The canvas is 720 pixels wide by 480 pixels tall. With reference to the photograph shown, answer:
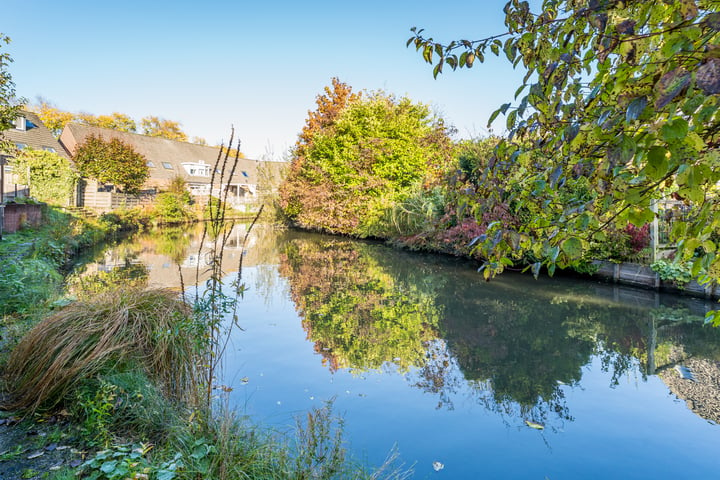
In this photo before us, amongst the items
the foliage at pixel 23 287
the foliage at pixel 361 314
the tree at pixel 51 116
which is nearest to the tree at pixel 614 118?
the foliage at pixel 361 314

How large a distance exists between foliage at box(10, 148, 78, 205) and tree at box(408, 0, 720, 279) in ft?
65.1

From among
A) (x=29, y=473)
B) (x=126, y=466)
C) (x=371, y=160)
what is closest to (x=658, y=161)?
(x=126, y=466)

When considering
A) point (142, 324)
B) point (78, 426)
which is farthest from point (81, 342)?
point (78, 426)

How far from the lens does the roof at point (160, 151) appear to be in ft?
107

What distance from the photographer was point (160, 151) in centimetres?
3903

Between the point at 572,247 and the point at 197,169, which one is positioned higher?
the point at 197,169

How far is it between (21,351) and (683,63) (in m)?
4.90

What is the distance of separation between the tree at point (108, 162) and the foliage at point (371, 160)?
11.7 m

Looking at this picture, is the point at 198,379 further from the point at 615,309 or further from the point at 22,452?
the point at 615,309

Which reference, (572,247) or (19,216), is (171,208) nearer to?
(19,216)

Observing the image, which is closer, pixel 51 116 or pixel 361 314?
pixel 361 314

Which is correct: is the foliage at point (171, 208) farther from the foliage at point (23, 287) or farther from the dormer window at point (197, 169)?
the foliage at point (23, 287)

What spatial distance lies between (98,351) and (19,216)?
12.2 m

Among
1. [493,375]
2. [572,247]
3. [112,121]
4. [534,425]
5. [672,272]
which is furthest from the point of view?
[112,121]
